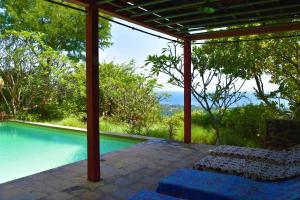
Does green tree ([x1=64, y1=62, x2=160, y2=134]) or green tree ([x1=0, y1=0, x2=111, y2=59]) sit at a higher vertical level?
green tree ([x1=0, y1=0, x2=111, y2=59])

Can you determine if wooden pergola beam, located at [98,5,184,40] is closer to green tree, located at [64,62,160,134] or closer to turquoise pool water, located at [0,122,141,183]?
turquoise pool water, located at [0,122,141,183]

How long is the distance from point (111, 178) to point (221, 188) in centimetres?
210

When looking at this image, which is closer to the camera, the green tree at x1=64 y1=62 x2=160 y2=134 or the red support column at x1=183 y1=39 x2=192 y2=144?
the red support column at x1=183 y1=39 x2=192 y2=144

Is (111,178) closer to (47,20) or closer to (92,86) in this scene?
(92,86)

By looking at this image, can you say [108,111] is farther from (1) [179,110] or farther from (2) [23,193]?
(2) [23,193]

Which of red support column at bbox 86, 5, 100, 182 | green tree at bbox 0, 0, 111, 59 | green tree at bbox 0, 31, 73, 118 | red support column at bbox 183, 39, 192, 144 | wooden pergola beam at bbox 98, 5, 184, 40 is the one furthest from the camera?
green tree at bbox 0, 0, 111, 59

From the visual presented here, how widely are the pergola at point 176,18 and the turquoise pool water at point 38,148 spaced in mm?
3068

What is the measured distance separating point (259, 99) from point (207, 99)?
169cm

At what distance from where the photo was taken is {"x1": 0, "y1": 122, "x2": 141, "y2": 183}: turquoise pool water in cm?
714

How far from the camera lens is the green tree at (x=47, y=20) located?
1892cm

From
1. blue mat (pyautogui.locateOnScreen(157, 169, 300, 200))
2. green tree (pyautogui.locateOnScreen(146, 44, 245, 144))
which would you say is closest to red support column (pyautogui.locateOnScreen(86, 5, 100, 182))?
blue mat (pyautogui.locateOnScreen(157, 169, 300, 200))

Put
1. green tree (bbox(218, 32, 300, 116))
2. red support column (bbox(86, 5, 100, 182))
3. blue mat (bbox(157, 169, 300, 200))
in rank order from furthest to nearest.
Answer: green tree (bbox(218, 32, 300, 116)) < red support column (bbox(86, 5, 100, 182)) < blue mat (bbox(157, 169, 300, 200))

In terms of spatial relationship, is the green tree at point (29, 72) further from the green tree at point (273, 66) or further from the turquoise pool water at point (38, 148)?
the green tree at point (273, 66)

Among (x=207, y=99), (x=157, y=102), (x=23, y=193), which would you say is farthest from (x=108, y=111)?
(x=23, y=193)
